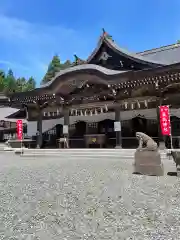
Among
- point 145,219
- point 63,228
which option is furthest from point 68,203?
point 145,219

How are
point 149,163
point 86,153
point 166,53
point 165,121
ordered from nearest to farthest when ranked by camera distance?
point 149,163, point 165,121, point 86,153, point 166,53

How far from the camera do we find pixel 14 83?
56.2m

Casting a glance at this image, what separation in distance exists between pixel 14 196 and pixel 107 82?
964 cm

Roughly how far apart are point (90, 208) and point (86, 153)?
891 cm

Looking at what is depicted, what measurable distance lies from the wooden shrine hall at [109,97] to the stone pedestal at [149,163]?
5.23 m

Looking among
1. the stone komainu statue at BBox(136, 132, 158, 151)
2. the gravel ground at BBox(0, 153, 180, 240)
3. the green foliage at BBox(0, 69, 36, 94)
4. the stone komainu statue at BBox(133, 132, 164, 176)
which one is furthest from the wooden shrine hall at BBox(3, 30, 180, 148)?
the green foliage at BBox(0, 69, 36, 94)

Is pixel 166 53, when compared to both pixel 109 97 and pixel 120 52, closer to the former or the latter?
pixel 120 52

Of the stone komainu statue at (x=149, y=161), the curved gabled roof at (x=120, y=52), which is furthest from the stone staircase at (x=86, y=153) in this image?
the curved gabled roof at (x=120, y=52)

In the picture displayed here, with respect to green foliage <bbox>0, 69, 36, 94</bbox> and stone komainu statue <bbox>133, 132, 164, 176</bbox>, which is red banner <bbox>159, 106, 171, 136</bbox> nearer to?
stone komainu statue <bbox>133, 132, 164, 176</bbox>

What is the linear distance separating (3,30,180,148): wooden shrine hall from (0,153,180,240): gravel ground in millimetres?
7129

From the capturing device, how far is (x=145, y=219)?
4020 millimetres

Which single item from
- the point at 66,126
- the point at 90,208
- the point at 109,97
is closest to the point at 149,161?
the point at 90,208

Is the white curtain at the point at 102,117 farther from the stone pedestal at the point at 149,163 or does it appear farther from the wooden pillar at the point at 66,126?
the stone pedestal at the point at 149,163

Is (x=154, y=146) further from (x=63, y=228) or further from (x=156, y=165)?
(x=63, y=228)
